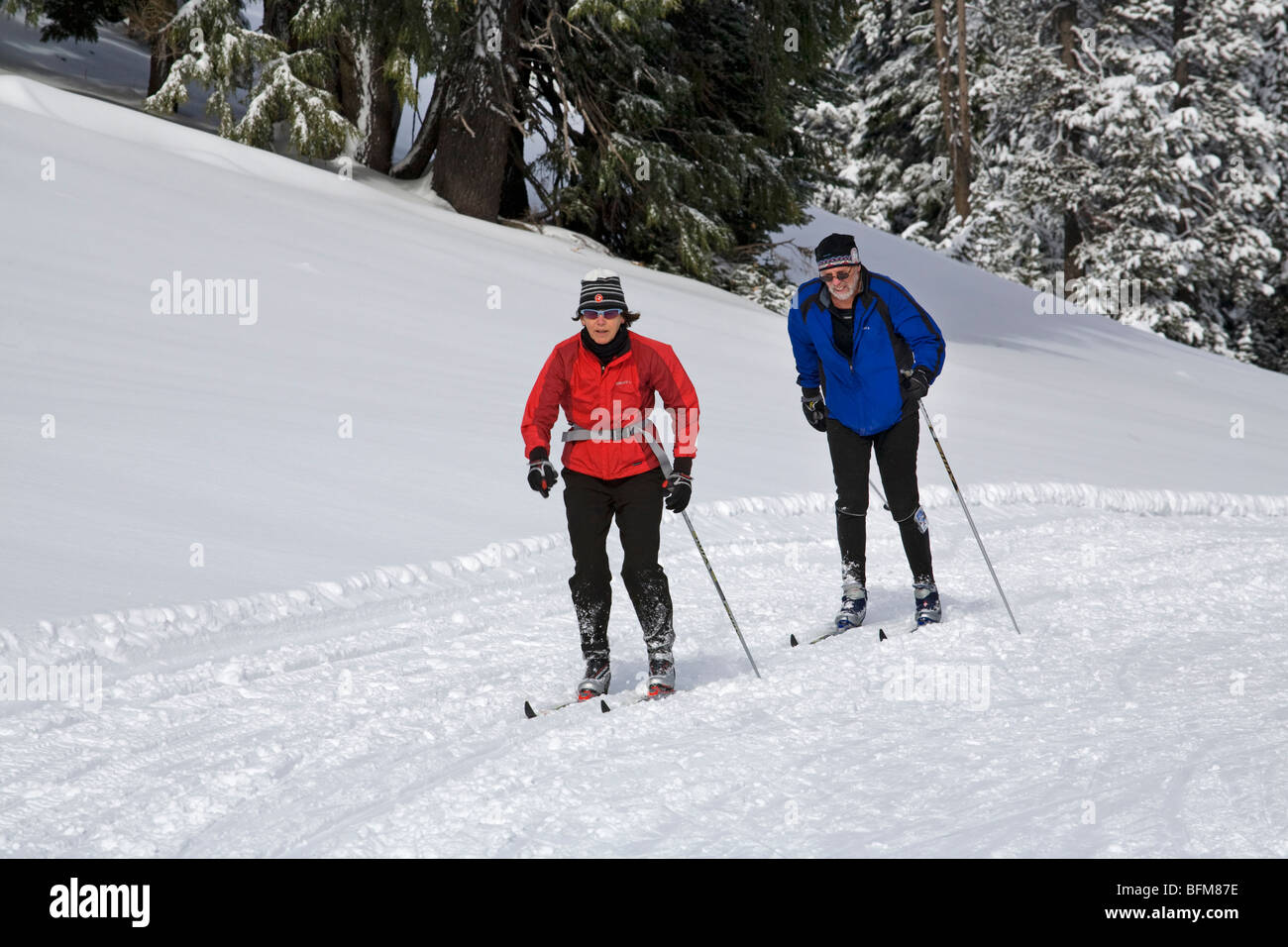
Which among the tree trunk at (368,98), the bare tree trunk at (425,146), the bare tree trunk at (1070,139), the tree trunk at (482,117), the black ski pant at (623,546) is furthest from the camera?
the bare tree trunk at (1070,139)

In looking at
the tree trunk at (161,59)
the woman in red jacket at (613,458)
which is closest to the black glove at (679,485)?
the woman in red jacket at (613,458)

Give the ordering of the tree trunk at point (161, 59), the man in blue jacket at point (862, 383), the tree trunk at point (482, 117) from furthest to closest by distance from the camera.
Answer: the tree trunk at point (161, 59)
the tree trunk at point (482, 117)
the man in blue jacket at point (862, 383)

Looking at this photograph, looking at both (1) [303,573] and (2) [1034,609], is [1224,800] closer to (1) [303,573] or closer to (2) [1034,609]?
(2) [1034,609]

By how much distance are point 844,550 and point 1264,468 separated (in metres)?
8.00

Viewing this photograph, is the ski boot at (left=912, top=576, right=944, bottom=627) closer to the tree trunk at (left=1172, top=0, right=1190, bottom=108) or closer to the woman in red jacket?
the woman in red jacket

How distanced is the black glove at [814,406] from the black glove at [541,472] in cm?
167

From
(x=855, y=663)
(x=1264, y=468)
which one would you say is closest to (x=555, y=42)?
(x=1264, y=468)

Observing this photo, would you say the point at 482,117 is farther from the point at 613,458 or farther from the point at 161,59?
the point at 613,458

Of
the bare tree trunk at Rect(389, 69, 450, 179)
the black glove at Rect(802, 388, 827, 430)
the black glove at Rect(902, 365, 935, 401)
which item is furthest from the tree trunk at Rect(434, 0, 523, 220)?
the black glove at Rect(902, 365, 935, 401)

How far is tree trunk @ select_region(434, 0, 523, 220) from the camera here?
1474 cm

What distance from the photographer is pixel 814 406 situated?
5.85 metres

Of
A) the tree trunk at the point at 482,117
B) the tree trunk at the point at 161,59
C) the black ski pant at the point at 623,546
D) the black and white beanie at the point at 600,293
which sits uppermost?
the tree trunk at the point at 161,59

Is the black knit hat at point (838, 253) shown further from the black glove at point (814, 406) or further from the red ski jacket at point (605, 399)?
the red ski jacket at point (605, 399)

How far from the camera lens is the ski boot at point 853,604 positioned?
231 inches
